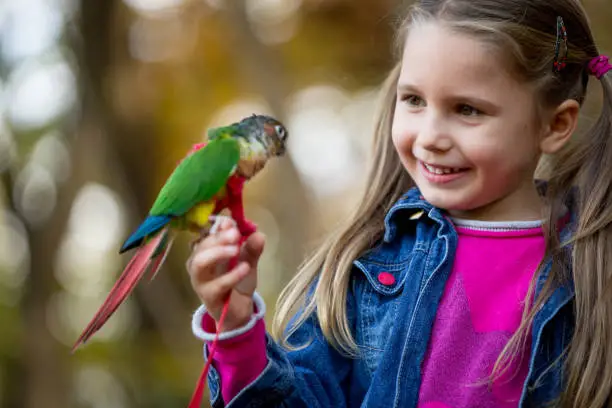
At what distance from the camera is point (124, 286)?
102cm

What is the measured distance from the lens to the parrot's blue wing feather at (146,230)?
1042mm

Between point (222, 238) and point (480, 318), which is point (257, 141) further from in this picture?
point (480, 318)

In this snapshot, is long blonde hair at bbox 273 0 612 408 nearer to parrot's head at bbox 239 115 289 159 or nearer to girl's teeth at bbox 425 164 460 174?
girl's teeth at bbox 425 164 460 174

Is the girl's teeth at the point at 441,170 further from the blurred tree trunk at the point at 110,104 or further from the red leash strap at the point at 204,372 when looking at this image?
the blurred tree trunk at the point at 110,104

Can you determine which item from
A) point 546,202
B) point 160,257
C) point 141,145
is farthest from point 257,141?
point 141,145

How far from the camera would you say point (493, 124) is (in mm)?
1519

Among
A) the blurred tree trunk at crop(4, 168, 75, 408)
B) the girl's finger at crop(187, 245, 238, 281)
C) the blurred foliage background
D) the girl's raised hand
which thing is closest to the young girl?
the girl's raised hand

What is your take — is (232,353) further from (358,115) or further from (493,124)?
(358,115)

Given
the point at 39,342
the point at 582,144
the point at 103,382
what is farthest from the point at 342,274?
the point at 103,382

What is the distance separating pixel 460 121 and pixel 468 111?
30 mm

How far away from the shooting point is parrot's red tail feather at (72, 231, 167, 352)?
3.27 ft

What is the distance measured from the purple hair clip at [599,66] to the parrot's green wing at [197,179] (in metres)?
1.06

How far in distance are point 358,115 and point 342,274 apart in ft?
15.8

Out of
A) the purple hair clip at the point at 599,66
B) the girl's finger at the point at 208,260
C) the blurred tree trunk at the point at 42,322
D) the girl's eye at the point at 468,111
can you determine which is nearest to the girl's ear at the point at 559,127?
the purple hair clip at the point at 599,66
